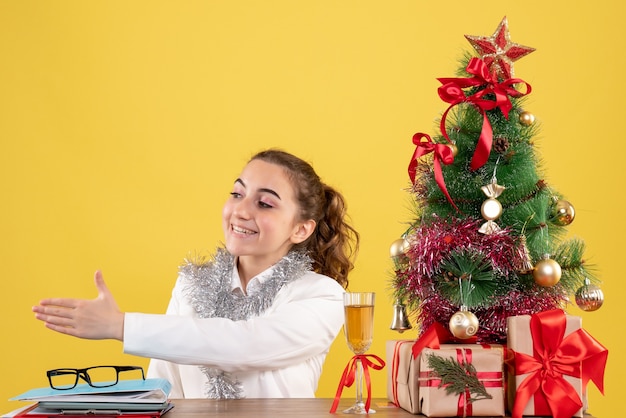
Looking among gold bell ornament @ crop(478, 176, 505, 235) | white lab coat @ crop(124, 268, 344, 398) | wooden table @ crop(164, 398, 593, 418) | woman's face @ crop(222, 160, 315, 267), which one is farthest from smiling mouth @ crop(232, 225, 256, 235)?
gold bell ornament @ crop(478, 176, 505, 235)

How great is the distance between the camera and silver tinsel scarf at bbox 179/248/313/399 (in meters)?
2.27

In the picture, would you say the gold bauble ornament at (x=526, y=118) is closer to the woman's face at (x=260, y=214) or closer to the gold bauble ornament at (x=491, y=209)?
the gold bauble ornament at (x=491, y=209)

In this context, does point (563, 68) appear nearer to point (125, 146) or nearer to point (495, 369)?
point (125, 146)

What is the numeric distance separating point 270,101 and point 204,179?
0.38m

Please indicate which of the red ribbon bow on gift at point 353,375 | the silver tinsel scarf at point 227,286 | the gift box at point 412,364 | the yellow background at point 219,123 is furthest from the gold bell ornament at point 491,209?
the yellow background at point 219,123

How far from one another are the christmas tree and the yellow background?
54.3 inches

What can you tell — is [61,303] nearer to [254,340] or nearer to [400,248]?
[254,340]

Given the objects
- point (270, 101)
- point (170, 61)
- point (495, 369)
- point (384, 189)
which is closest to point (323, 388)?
point (384, 189)

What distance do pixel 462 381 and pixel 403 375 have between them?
17cm

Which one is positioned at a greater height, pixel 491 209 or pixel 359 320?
pixel 491 209

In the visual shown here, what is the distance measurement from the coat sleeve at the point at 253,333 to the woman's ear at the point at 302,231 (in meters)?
0.21

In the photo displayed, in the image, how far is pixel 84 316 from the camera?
169cm

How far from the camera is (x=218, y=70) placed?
321 cm

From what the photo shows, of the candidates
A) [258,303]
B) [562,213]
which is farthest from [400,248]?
[258,303]
